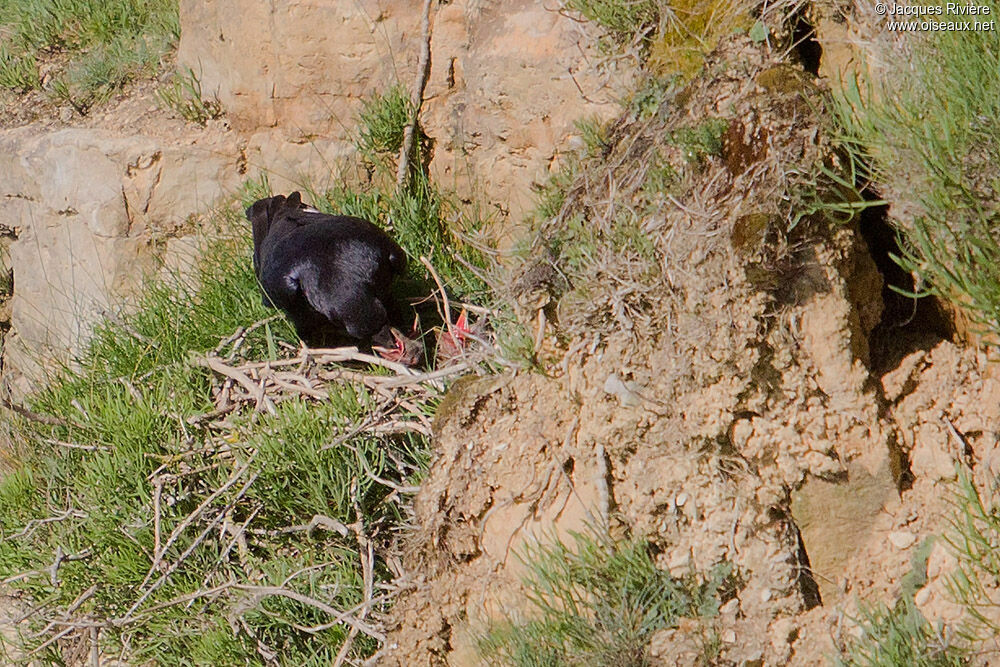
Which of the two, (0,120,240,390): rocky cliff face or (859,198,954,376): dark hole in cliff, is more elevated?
(859,198,954,376): dark hole in cliff

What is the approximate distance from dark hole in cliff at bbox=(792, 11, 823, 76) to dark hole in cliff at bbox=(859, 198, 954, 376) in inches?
18.3

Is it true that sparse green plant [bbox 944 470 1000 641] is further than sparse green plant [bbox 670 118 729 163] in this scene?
No

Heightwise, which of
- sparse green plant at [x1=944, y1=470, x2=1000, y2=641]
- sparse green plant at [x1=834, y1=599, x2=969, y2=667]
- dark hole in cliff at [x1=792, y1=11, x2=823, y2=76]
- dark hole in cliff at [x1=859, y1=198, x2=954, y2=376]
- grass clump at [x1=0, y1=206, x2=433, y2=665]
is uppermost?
dark hole in cliff at [x1=792, y1=11, x2=823, y2=76]

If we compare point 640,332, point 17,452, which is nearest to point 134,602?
point 17,452

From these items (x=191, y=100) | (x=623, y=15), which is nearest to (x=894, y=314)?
(x=623, y=15)

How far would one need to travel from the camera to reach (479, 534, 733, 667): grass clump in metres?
2.54

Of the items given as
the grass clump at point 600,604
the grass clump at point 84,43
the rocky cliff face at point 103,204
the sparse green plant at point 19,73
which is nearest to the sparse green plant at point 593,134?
the grass clump at point 600,604

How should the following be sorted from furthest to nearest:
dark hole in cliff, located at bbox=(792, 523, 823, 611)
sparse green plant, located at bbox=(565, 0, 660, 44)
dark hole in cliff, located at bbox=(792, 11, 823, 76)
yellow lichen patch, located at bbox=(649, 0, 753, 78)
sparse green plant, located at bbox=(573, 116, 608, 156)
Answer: sparse green plant, located at bbox=(565, 0, 660, 44) → sparse green plant, located at bbox=(573, 116, 608, 156) → yellow lichen patch, located at bbox=(649, 0, 753, 78) → dark hole in cliff, located at bbox=(792, 11, 823, 76) → dark hole in cliff, located at bbox=(792, 523, 823, 611)

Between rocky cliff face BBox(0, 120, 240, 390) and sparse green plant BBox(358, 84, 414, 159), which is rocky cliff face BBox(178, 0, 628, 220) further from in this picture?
rocky cliff face BBox(0, 120, 240, 390)

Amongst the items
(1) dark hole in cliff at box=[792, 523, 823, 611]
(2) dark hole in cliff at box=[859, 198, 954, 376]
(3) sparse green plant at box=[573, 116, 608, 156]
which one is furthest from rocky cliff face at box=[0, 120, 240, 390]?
(1) dark hole in cliff at box=[792, 523, 823, 611]

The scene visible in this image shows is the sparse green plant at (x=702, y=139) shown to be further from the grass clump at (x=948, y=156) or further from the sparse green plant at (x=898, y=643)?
the sparse green plant at (x=898, y=643)

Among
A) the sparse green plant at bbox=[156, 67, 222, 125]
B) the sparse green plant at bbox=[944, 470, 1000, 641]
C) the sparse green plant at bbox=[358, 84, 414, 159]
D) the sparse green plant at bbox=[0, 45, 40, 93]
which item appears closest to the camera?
the sparse green plant at bbox=[944, 470, 1000, 641]

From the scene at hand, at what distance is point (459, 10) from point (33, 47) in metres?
2.98

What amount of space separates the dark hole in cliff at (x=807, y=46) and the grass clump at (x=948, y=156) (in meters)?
0.40
